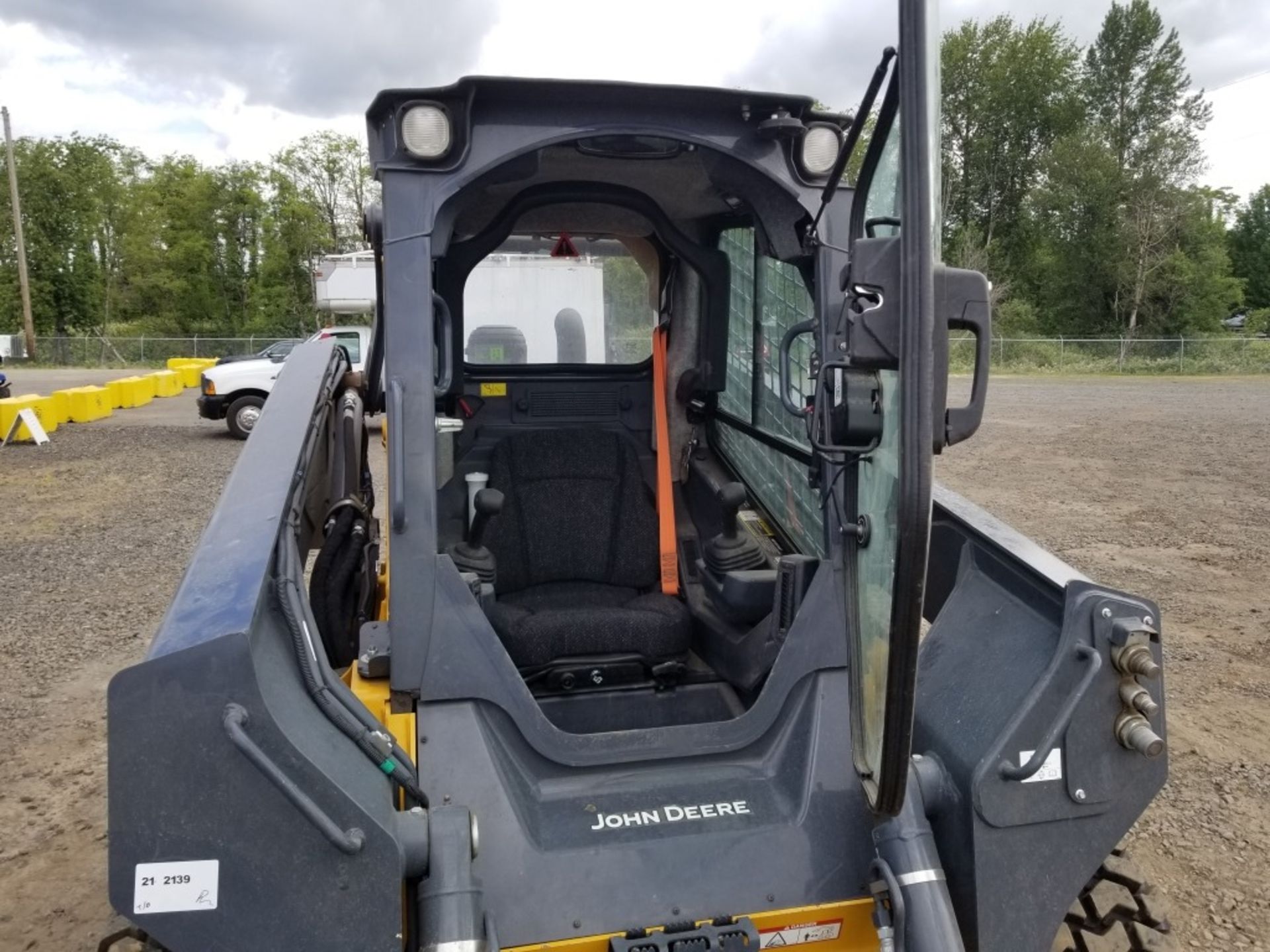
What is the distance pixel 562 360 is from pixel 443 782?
221 centimetres

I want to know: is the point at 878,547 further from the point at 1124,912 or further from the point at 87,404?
the point at 87,404

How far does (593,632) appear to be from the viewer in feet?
10.6

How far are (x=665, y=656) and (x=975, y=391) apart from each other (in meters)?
Result: 1.85

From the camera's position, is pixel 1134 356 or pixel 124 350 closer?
pixel 1134 356

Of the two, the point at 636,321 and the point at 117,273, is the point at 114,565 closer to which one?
the point at 636,321

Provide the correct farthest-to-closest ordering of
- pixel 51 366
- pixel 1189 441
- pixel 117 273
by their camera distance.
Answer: pixel 117 273 < pixel 51 366 < pixel 1189 441

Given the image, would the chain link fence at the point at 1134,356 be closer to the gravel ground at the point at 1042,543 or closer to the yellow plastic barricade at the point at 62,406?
the gravel ground at the point at 1042,543

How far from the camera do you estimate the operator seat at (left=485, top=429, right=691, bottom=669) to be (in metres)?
3.83

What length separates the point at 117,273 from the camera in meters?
46.9

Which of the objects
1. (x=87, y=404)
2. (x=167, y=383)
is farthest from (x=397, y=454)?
(x=167, y=383)

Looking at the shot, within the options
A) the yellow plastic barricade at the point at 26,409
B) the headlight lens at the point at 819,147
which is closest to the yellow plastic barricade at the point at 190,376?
the yellow plastic barricade at the point at 26,409

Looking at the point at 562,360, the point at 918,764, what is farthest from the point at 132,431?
the point at 918,764

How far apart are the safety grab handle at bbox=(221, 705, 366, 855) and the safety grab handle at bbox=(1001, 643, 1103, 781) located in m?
1.36

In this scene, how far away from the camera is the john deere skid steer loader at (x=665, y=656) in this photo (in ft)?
5.96
